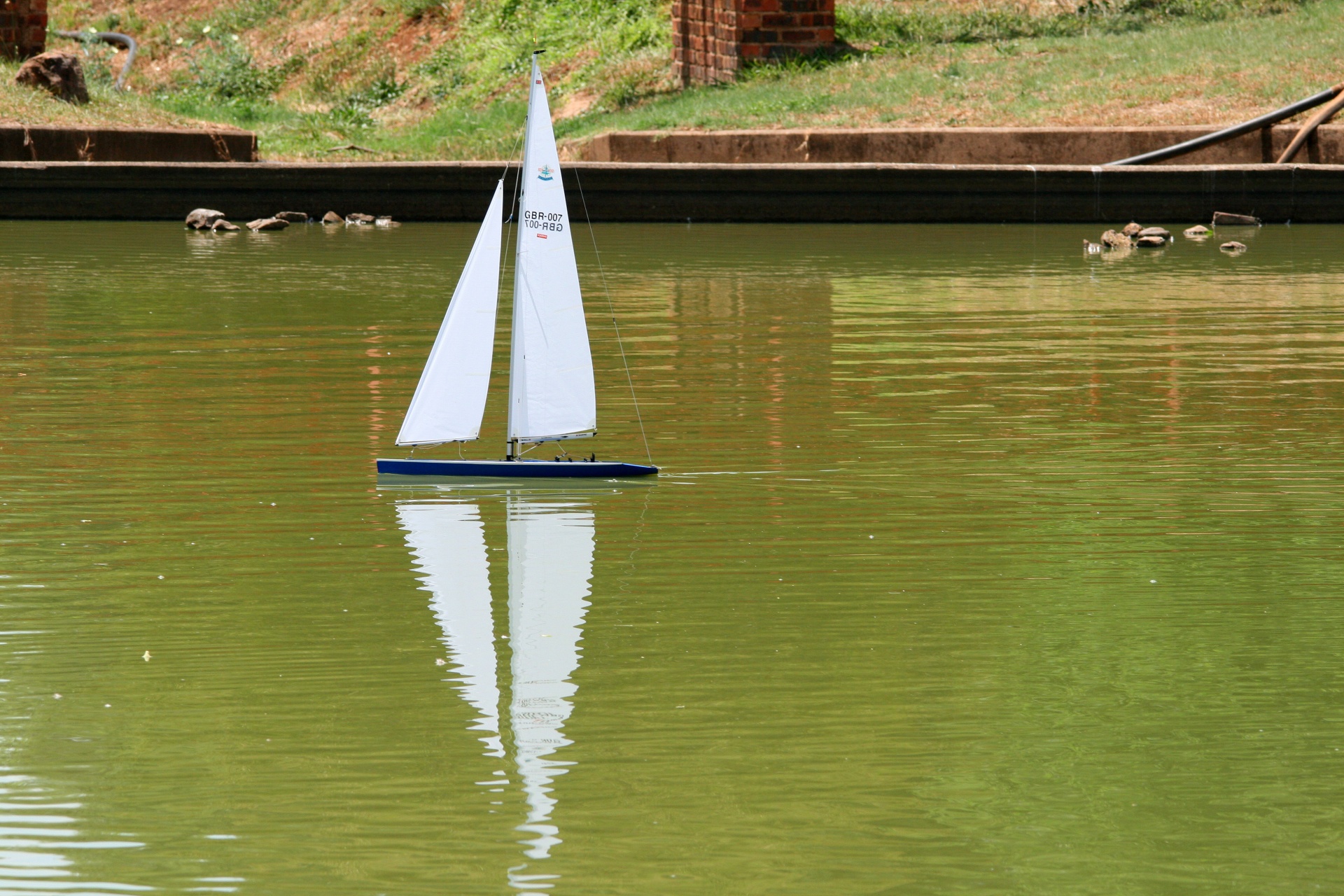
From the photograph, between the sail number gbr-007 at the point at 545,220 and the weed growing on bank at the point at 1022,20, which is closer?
the sail number gbr-007 at the point at 545,220

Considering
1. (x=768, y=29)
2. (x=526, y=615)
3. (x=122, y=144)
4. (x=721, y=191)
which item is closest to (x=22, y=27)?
(x=122, y=144)

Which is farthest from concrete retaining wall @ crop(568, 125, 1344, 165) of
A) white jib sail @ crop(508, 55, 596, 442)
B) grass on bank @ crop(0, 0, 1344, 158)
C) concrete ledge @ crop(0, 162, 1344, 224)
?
white jib sail @ crop(508, 55, 596, 442)

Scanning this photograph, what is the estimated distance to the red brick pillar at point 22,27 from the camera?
1300 inches

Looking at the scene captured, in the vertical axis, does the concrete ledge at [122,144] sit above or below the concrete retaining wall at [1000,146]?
above

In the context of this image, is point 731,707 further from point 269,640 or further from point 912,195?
point 912,195

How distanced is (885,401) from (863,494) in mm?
2922

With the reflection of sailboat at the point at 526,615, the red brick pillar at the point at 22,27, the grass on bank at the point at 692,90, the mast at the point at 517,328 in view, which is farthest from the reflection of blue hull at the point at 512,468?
the red brick pillar at the point at 22,27

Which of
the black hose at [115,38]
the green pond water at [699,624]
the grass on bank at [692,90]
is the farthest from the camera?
the black hose at [115,38]

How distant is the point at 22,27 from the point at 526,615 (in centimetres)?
2710

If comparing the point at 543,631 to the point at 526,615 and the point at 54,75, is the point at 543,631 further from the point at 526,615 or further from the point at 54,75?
the point at 54,75

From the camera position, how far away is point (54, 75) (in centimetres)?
3094

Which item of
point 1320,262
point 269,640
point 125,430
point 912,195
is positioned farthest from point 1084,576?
point 912,195

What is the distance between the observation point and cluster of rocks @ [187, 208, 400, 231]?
89.4 feet

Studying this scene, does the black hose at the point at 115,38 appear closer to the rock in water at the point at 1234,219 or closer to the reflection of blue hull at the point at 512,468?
the rock in water at the point at 1234,219
